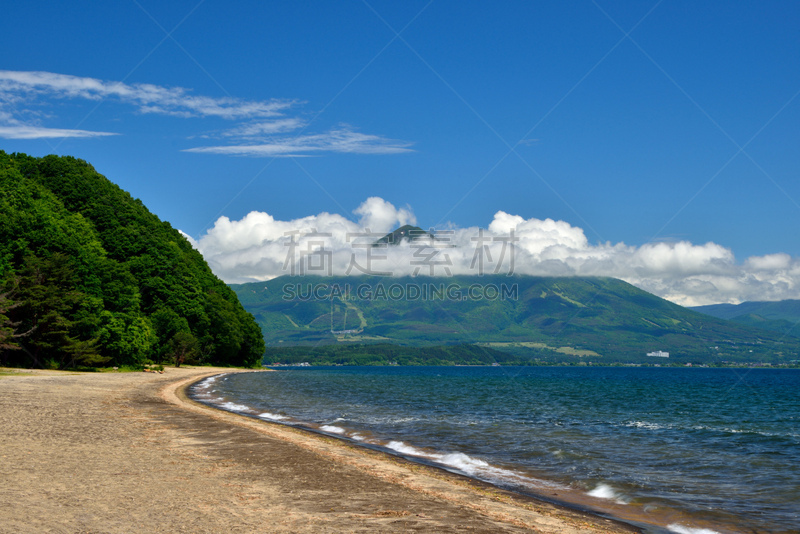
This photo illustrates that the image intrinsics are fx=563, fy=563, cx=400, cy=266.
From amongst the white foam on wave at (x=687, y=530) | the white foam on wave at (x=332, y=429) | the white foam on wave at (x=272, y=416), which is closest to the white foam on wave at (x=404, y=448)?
the white foam on wave at (x=332, y=429)

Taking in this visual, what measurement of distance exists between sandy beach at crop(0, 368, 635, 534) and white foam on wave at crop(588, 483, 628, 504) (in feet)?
8.74

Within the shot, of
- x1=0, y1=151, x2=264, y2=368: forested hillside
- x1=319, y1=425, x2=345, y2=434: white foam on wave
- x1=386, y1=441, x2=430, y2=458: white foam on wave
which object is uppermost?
x1=0, y1=151, x2=264, y2=368: forested hillside

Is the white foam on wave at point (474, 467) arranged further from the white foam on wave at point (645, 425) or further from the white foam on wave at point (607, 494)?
the white foam on wave at point (645, 425)

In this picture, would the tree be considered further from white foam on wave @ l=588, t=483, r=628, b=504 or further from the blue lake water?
white foam on wave @ l=588, t=483, r=628, b=504

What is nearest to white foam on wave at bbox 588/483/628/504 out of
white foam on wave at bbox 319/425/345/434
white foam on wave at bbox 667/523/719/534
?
white foam on wave at bbox 667/523/719/534

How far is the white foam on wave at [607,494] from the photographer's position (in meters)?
14.8

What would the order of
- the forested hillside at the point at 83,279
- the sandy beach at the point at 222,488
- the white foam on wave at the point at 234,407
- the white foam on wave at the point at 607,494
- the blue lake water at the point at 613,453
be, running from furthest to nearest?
the forested hillside at the point at 83,279 → the white foam on wave at the point at 234,407 → the white foam on wave at the point at 607,494 → the blue lake water at the point at 613,453 → the sandy beach at the point at 222,488

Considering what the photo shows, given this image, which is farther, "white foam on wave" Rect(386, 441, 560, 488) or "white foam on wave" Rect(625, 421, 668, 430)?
"white foam on wave" Rect(625, 421, 668, 430)

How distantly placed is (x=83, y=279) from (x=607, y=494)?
181 feet

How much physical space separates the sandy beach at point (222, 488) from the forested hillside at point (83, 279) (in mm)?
30004

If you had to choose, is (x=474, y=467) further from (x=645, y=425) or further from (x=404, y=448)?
(x=645, y=425)

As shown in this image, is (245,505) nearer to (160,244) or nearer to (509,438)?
(509,438)

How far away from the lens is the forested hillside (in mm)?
48688

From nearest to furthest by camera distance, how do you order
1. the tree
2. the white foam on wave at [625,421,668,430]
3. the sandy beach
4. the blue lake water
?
the sandy beach
the blue lake water
the white foam on wave at [625,421,668,430]
the tree
